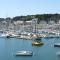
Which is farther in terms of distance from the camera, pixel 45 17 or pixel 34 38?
pixel 45 17

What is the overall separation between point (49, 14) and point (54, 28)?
8.94 metres

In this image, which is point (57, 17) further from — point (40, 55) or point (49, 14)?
point (40, 55)

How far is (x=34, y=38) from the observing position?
1603 cm

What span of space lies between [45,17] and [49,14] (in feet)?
4.76

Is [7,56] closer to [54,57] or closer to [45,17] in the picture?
[54,57]

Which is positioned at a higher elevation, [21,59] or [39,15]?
[39,15]

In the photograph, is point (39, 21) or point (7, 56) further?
point (39, 21)

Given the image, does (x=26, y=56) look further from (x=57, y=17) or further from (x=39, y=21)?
(x=57, y=17)

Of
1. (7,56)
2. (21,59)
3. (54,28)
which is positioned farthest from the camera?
(54,28)

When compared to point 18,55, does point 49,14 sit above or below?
above

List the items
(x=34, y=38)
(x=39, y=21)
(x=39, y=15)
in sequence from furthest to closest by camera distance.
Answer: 1. (x=39, y=15)
2. (x=39, y=21)
3. (x=34, y=38)

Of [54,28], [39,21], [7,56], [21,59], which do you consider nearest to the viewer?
[21,59]

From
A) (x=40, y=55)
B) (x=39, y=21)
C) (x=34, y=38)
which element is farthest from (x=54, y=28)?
(x=40, y=55)

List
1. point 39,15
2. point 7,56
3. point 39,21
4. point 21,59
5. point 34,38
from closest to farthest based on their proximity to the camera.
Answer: point 21,59, point 7,56, point 34,38, point 39,21, point 39,15
